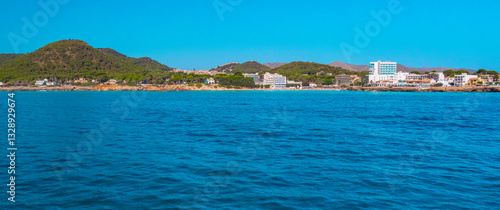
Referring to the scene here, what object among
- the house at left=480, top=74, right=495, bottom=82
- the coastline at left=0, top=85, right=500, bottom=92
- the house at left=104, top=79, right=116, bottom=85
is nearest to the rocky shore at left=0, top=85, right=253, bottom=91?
the coastline at left=0, top=85, right=500, bottom=92

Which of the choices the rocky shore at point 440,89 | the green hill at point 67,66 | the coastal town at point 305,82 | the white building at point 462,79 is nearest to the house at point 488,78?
the coastal town at point 305,82

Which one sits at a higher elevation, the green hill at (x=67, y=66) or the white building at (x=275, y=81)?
the green hill at (x=67, y=66)

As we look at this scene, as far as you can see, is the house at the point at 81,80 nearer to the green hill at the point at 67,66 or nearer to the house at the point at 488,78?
the green hill at the point at 67,66

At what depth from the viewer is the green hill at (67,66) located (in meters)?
138

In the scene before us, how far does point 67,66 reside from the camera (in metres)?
165

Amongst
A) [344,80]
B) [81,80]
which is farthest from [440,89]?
[81,80]

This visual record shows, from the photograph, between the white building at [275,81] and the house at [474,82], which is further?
the white building at [275,81]

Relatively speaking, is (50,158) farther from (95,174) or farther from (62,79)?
(62,79)

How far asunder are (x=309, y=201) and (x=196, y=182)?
273 centimetres

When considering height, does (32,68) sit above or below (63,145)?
above

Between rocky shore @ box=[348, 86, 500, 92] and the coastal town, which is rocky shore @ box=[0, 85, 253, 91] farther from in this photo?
rocky shore @ box=[348, 86, 500, 92]

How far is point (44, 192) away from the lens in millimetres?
8102

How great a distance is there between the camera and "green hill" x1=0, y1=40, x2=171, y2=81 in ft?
452

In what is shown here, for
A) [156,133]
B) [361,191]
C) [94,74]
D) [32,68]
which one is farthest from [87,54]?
[361,191]
